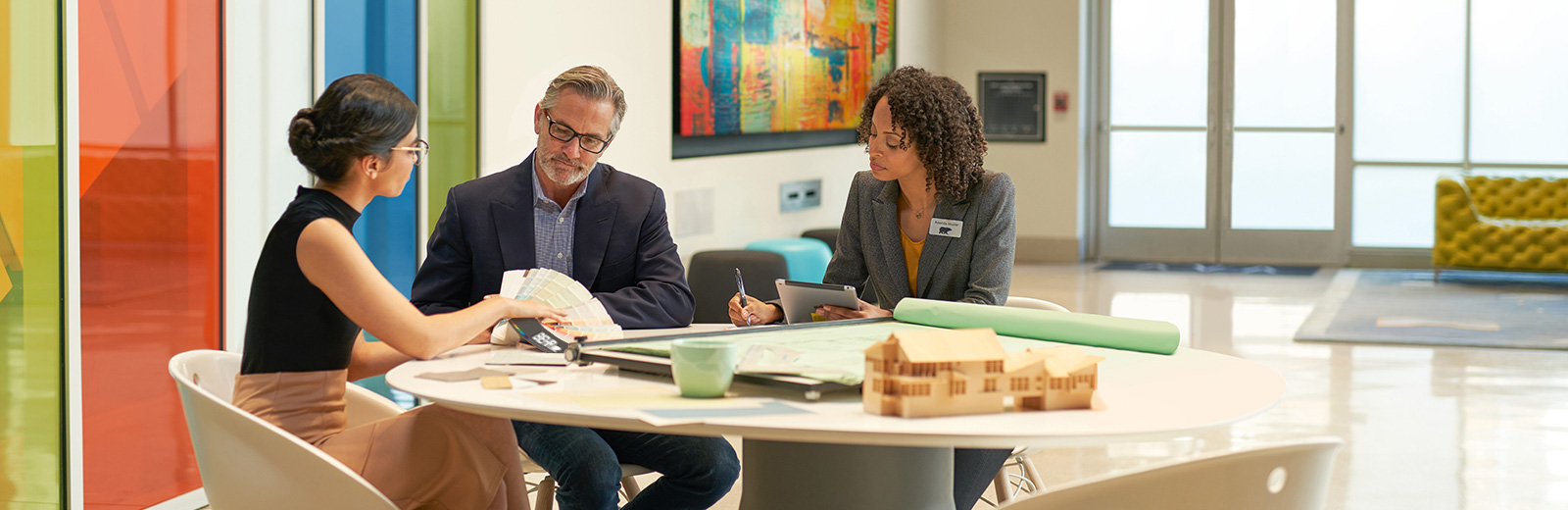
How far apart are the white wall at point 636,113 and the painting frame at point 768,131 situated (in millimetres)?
51

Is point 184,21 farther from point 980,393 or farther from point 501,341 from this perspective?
point 980,393

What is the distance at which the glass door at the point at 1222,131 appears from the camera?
1093 cm

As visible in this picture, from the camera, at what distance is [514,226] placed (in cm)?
289

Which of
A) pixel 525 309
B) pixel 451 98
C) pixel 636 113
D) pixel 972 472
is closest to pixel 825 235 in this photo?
pixel 636 113

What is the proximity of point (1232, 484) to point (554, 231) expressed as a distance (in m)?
1.61

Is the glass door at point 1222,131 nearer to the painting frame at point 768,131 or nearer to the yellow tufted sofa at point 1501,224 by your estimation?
the yellow tufted sofa at point 1501,224

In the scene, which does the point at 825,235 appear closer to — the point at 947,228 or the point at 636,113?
the point at 636,113

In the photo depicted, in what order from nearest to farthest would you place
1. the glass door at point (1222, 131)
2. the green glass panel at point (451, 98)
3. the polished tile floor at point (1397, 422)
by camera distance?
1. the polished tile floor at point (1397, 422)
2. the green glass panel at point (451, 98)
3. the glass door at point (1222, 131)

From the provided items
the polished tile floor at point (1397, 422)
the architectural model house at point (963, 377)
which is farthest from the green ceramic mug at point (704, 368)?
the polished tile floor at point (1397, 422)

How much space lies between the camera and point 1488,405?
215 inches

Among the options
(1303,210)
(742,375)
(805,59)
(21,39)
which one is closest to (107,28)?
(21,39)

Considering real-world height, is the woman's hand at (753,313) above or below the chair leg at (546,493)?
above

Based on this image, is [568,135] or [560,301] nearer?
[560,301]

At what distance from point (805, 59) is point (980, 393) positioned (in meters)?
6.22
